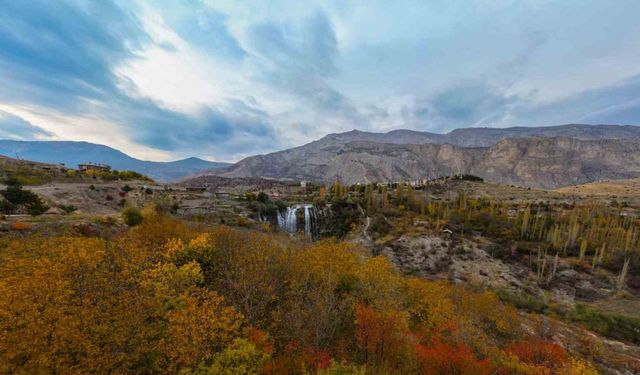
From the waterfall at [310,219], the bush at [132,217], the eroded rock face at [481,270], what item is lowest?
the eroded rock face at [481,270]

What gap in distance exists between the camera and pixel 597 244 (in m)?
49.7

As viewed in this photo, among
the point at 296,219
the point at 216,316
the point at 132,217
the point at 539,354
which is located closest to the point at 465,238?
the point at 296,219

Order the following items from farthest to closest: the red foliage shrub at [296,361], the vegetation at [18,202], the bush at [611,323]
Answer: the vegetation at [18,202] → the bush at [611,323] → the red foliage shrub at [296,361]

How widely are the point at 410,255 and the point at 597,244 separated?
3308cm

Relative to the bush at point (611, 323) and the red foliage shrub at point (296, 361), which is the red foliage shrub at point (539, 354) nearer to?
the bush at point (611, 323)

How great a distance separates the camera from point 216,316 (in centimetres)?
A: 1070

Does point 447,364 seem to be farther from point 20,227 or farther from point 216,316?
point 20,227

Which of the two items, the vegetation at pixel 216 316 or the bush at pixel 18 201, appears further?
the bush at pixel 18 201

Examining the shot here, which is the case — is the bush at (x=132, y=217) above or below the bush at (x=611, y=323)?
above

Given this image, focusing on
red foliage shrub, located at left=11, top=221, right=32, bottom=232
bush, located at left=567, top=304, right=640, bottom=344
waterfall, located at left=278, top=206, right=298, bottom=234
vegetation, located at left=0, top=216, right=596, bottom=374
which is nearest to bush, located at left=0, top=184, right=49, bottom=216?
red foliage shrub, located at left=11, top=221, right=32, bottom=232

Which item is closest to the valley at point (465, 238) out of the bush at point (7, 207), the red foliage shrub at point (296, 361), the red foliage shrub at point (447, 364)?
the red foliage shrub at point (296, 361)

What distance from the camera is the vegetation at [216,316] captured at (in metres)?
8.26

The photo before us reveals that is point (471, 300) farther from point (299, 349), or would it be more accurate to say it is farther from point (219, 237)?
point (219, 237)

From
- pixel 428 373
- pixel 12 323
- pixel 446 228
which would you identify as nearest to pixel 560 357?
pixel 428 373
